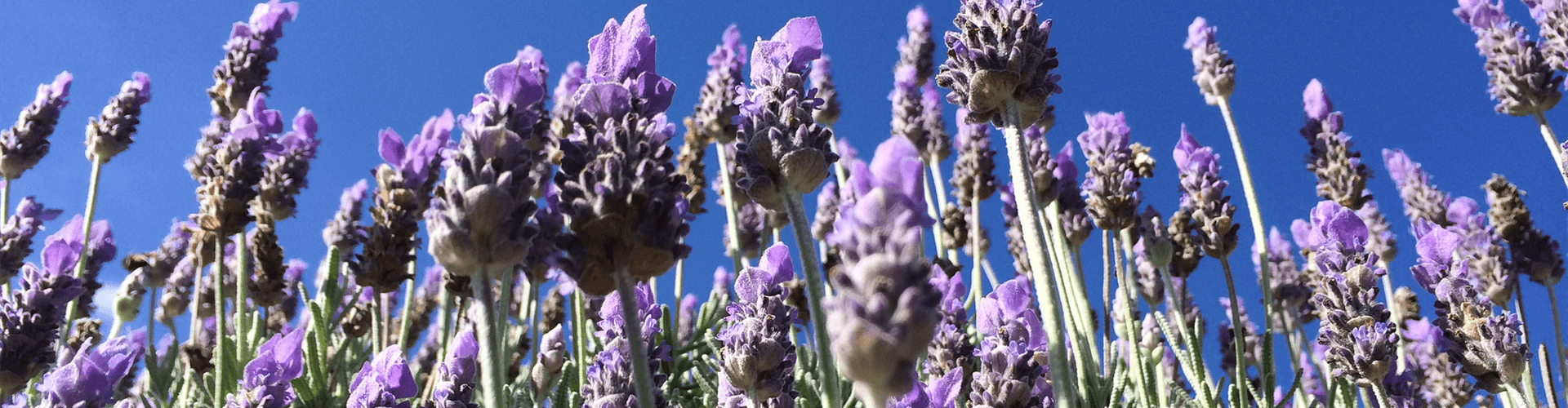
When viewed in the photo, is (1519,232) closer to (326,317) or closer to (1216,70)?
(1216,70)

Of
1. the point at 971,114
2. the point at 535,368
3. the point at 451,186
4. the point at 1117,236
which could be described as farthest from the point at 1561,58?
the point at 451,186

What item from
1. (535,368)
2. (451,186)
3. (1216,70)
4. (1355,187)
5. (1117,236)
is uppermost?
(1216,70)

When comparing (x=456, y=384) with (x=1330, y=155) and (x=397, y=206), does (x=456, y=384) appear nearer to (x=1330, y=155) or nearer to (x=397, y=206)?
(x=397, y=206)

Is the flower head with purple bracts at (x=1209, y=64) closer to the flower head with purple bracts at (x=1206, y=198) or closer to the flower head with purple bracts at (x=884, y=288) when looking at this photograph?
the flower head with purple bracts at (x=1206, y=198)

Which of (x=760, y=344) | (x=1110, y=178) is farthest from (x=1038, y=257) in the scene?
(x=1110, y=178)

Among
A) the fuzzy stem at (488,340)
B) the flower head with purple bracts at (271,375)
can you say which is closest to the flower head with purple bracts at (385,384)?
the flower head with purple bracts at (271,375)

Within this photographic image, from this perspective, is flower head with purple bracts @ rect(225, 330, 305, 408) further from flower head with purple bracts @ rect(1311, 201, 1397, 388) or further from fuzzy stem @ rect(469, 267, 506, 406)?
flower head with purple bracts @ rect(1311, 201, 1397, 388)
